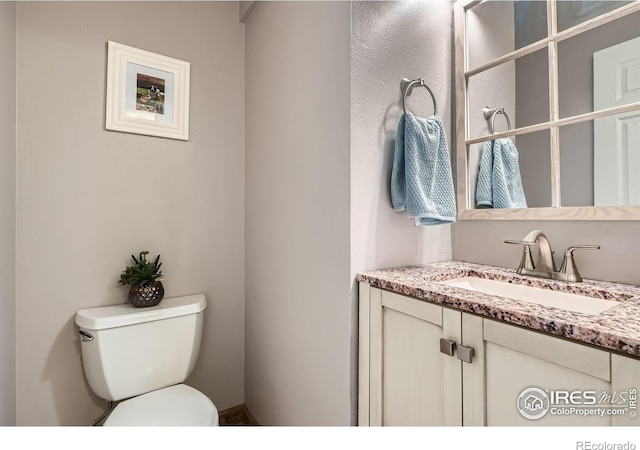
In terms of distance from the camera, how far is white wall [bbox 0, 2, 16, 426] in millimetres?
1039

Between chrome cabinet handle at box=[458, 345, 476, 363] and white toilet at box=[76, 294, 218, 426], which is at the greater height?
chrome cabinet handle at box=[458, 345, 476, 363]

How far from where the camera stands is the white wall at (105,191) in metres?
1.21

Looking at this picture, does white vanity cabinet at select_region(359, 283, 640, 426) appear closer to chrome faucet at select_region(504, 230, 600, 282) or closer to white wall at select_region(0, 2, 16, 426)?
chrome faucet at select_region(504, 230, 600, 282)

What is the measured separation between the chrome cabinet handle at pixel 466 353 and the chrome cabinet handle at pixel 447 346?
0.05 feet

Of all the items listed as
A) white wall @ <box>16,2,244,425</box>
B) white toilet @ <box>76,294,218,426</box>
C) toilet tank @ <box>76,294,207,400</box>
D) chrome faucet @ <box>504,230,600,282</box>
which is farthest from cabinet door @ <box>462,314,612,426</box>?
white wall @ <box>16,2,244,425</box>

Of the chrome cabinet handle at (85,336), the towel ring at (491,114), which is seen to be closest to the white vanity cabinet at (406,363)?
the towel ring at (491,114)

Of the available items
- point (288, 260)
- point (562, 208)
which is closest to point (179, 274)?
point (288, 260)

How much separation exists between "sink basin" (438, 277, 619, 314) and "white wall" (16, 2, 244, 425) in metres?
1.15

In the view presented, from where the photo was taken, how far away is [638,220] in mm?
847

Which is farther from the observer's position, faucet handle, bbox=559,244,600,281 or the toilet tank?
the toilet tank

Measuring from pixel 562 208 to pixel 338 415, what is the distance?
99 centimetres

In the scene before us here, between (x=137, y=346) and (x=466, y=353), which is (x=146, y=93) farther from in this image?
(x=466, y=353)

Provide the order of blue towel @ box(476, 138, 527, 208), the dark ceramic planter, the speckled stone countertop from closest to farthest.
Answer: the speckled stone countertop
blue towel @ box(476, 138, 527, 208)
the dark ceramic planter

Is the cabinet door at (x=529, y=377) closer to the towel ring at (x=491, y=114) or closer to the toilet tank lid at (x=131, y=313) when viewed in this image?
the towel ring at (x=491, y=114)
